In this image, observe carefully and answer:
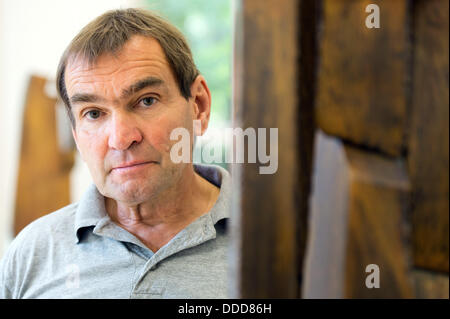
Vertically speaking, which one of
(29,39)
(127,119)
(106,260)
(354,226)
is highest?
(29,39)

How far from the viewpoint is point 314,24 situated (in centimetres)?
29

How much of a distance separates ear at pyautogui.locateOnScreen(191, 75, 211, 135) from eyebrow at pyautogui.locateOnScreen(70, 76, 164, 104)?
101 millimetres

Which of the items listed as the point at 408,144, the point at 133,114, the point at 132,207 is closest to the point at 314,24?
the point at 408,144

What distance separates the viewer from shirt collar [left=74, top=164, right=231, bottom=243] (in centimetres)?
76

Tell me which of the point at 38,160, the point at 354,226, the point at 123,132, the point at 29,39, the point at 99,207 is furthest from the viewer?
the point at 29,39

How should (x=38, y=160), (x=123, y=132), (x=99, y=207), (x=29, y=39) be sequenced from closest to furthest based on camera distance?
(x=123, y=132), (x=99, y=207), (x=38, y=160), (x=29, y=39)

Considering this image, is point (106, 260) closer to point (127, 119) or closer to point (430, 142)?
point (127, 119)

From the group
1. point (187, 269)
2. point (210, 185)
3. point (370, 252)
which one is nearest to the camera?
point (370, 252)

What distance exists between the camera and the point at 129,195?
0.73 metres

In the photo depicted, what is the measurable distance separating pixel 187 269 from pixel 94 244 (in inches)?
6.2

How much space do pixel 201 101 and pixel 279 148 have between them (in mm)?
584

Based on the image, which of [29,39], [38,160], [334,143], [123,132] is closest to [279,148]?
[334,143]

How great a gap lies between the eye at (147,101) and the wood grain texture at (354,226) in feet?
1.55
